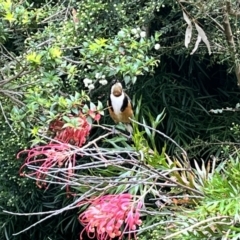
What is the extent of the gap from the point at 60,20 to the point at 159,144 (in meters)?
0.84

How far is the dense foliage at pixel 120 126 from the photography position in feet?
6.34

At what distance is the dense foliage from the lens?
193 centimetres

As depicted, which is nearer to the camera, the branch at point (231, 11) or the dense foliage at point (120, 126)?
the dense foliage at point (120, 126)

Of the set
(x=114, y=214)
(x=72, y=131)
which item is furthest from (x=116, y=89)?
(x=114, y=214)

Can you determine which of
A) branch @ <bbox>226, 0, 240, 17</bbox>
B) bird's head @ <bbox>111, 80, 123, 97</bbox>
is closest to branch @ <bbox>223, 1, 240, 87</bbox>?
branch @ <bbox>226, 0, 240, 17</bbox>

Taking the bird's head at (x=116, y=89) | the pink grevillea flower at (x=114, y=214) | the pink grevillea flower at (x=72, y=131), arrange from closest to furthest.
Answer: the pink grevillea flower at (x=114, y=214), the pink grevillea flower at (x=72, y=131), the bird's head at (x=116, y=89)

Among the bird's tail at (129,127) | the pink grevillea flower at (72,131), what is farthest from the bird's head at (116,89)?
the pink grevillea flower at (72,131)

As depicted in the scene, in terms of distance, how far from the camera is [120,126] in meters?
2.63

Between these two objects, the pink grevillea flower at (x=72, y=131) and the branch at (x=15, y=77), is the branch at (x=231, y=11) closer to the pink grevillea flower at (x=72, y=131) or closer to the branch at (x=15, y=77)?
the pink grevillea flower at (x=72, y=131)

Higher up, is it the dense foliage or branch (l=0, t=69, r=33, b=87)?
branch (l=0, t=69, r=33, b=87)

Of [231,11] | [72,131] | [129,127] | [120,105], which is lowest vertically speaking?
[129,127]

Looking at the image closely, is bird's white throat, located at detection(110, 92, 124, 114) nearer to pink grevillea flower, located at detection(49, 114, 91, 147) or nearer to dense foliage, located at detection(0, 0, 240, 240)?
dense foliage, located at detection(0, 0, 240, 240)

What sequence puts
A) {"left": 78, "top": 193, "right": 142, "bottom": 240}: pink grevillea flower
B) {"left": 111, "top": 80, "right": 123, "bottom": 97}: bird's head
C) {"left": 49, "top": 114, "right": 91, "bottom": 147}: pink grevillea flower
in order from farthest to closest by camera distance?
{"left": 111, "top": 80, "right": 123, "bottom": 97}: bird's head → {"left": 49, "top": 114, "right": 91, "bottom": 147}: pink grevillea flower → {"left": 78, "top": 193, "right": 142, "bottom": 240}: pink grevillea flower

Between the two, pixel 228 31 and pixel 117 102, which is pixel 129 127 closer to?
pixel 117 102
